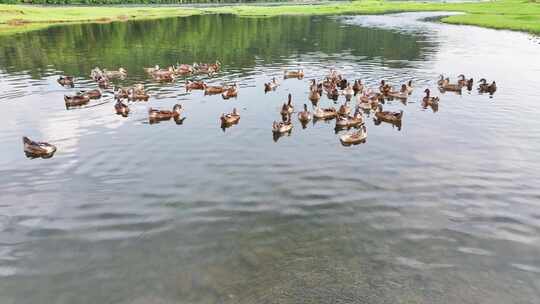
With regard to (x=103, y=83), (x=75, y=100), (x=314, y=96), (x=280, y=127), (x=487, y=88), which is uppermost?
(x=487, y=88)

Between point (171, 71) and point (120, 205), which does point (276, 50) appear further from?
point (120, 205)

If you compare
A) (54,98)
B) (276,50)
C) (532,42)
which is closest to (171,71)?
(54,98)

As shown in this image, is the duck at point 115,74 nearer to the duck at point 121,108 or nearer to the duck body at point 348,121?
the duck at point 121,108

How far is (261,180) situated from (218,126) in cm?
939

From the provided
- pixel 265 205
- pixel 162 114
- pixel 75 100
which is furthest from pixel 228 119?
pixel 75 100

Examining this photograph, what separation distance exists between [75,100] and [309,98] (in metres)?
18.8

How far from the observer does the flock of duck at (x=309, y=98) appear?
2649 cm

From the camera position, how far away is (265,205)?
695 inches

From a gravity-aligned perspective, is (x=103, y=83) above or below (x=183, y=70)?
below

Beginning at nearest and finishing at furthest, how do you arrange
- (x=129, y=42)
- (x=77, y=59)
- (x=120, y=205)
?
(x=120, y=205) < (x=77, y=59) < (x=129, y=42)

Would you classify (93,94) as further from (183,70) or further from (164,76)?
(183,70)

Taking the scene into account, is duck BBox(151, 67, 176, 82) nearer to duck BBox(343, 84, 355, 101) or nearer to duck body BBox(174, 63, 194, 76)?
duck body BBox(174, 63, 194, 76)

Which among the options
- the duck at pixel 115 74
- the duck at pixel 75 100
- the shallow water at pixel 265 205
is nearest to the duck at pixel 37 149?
the shallow water at pixel 265 205

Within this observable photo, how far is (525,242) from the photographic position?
15.0 m
